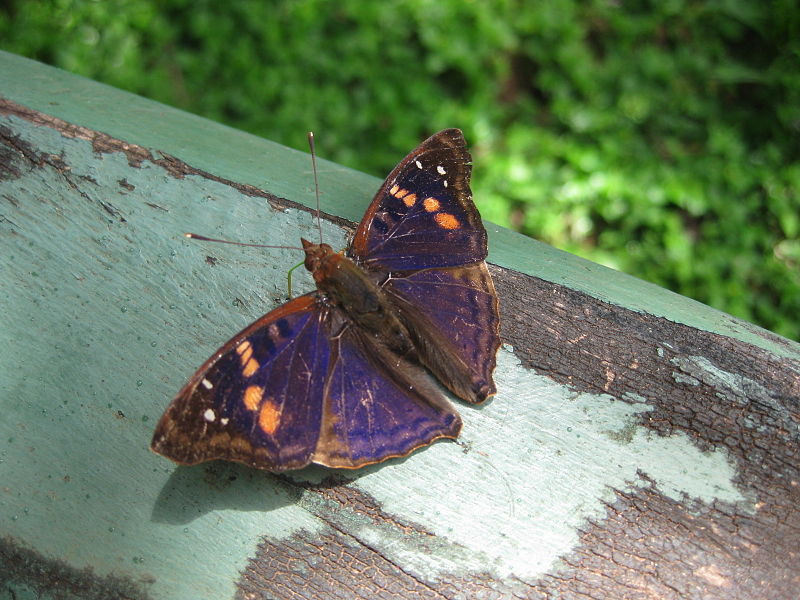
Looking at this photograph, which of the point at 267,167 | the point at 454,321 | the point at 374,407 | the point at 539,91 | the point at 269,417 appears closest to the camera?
the point at 269,417

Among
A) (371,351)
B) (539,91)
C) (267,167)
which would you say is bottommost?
(371,351)

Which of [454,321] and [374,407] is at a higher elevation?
[454,321]

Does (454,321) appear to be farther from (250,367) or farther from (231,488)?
(231,488)

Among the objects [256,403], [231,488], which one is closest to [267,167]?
[256,403]

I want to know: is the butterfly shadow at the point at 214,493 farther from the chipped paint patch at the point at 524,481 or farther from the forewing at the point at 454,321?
the forewing at the point at 454,321

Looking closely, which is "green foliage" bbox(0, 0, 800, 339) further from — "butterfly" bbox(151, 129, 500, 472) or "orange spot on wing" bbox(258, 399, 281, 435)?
"orange spot on wing" bbox(258, 399, 281, 435)

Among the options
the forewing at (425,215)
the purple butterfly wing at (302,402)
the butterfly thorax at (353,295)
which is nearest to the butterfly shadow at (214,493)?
the purple butterfly wing at (302,402)

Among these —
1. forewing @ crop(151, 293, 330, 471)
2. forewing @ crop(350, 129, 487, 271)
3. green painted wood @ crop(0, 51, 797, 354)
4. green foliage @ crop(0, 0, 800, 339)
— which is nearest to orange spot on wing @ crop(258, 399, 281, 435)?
forewing @ crop(151, 293, 330, 471)

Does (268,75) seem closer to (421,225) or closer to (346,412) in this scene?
(421,225)
